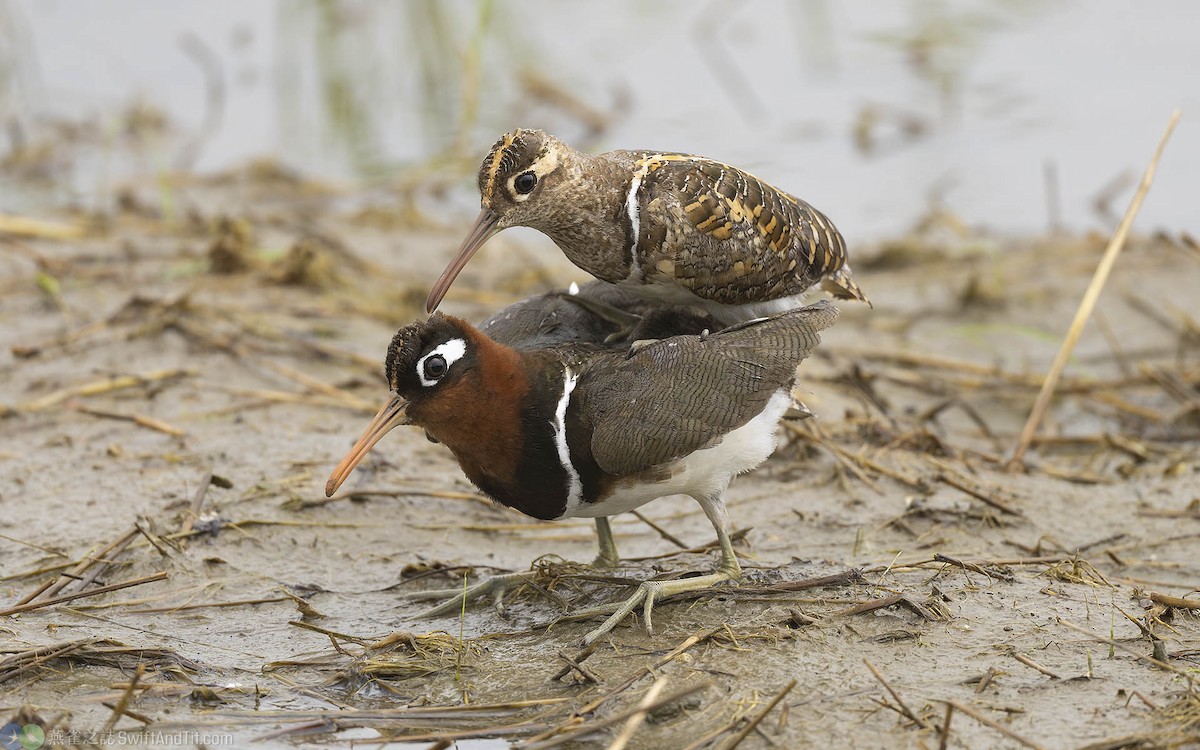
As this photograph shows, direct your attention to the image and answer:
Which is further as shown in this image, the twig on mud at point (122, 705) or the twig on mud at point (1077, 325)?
the twig on mud at point (1077, 325)

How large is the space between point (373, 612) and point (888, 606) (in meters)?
1.90

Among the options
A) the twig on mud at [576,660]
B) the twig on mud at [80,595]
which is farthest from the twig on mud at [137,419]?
the twig on mud at [576,660]

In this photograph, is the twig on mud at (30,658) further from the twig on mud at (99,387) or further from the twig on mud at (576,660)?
the twig on mud at (99,387)

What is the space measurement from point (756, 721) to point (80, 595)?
2.55m

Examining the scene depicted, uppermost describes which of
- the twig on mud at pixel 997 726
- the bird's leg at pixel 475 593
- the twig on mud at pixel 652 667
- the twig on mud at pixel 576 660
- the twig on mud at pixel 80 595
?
the twig on mud at pixel 997 726

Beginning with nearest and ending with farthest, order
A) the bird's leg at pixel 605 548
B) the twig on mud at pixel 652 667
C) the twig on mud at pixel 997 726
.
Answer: the twig on mud at pixel 997 726, the twig on mud at pixel 652 667, the bird's leg at pixel 605 548

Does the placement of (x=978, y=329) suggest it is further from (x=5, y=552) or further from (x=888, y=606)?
(x=5, y=552)

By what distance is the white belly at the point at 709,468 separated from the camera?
202 inches

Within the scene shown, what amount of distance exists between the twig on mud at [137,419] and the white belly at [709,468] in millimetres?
2499

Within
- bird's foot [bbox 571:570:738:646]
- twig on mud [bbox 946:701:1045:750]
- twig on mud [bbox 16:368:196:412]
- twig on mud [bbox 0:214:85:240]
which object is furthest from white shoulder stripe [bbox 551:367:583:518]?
twig on mud [bbox 0:214:85:240]

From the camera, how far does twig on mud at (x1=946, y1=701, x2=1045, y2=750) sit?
409 cm

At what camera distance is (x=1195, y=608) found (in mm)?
5062

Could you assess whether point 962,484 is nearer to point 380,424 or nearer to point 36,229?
point 380,424

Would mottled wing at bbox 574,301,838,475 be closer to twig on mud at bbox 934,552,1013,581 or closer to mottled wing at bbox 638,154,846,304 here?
mottled wing at bbox 638,154,846,304
